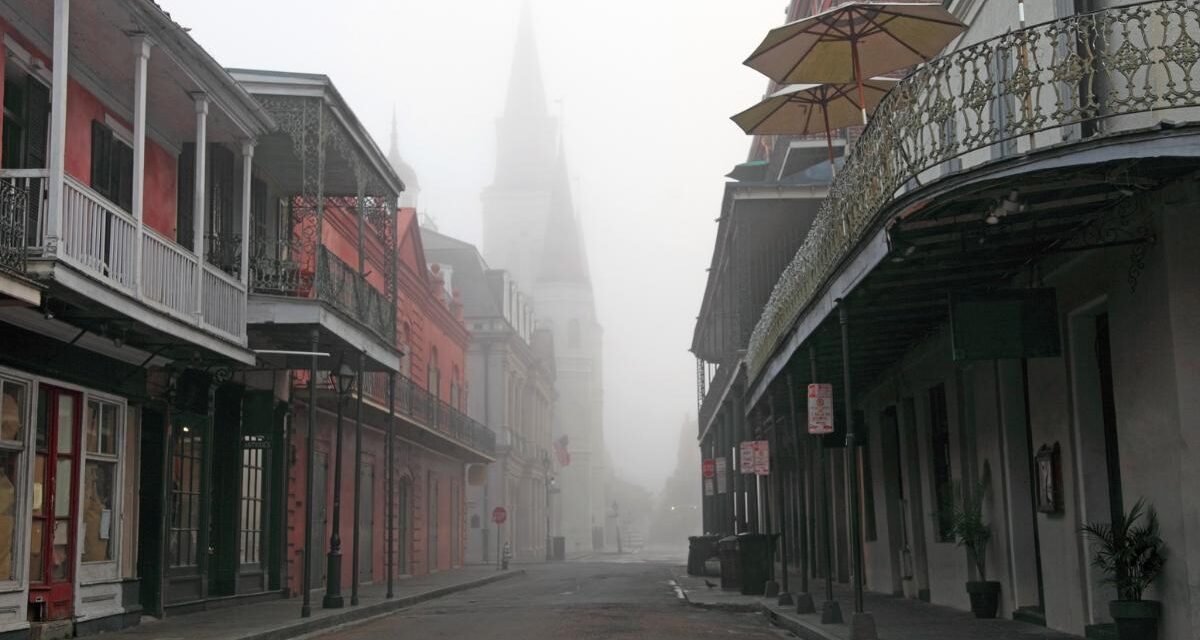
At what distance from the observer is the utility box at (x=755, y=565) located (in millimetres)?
21812

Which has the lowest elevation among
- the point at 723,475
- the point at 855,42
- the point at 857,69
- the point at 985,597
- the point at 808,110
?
the point at 985,597

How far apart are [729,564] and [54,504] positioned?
12.7m

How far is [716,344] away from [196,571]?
21.0 meters

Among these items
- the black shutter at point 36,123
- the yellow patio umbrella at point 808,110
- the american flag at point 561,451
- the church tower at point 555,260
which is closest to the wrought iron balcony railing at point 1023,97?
the yellow patio umbrella at point 808,110

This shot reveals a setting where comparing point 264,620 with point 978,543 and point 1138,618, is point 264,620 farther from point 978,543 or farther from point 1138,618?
point 1138,618

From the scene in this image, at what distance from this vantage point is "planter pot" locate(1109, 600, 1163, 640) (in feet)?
33.1

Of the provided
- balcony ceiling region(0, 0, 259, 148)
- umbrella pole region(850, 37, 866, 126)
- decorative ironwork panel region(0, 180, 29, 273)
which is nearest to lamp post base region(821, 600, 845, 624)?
umbrella pole region(850, 37, 866, 126)

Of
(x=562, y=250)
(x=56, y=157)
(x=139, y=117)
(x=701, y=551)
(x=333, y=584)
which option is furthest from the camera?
(x=562, y=250)

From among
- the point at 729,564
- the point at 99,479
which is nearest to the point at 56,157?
the point at 99,479

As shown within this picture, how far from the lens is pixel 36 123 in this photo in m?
13.5

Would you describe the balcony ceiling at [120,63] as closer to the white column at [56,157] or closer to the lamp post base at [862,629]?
the white column at [56,157]

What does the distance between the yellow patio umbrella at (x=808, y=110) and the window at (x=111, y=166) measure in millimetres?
7168

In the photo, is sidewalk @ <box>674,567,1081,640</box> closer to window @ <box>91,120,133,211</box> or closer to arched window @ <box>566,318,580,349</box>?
window @ <box>91,120,133,211</box>

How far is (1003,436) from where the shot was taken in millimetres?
14797
